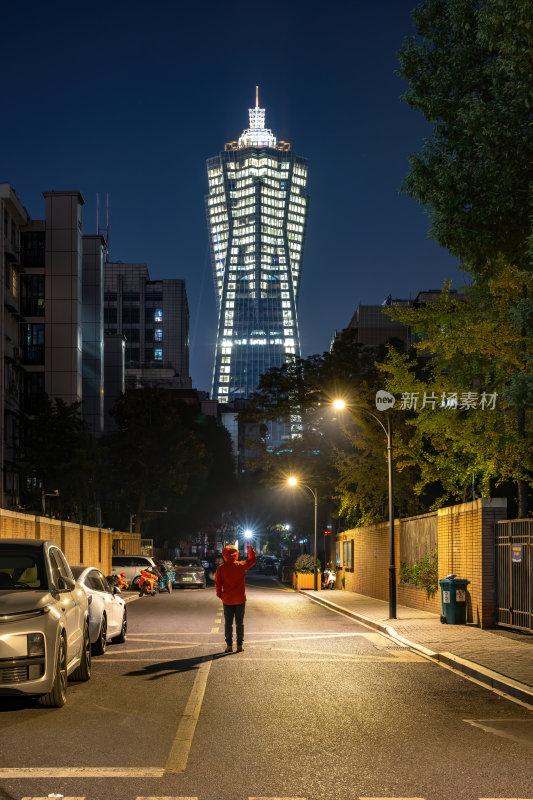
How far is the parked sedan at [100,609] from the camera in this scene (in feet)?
48.7

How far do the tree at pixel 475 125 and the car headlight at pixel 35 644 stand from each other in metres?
8.37

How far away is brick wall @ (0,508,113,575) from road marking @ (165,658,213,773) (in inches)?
382

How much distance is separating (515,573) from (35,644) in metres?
12.5

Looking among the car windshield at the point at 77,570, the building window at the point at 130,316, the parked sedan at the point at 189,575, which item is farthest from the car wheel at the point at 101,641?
the building window at the point at 130,316

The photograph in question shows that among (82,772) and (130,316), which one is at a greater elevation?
(130,316)

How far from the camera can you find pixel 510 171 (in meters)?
13.8

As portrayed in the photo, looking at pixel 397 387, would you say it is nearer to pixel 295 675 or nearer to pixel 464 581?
pixel 464 581

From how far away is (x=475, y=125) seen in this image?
44.6 ft

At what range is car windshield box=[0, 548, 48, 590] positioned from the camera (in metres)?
10.8

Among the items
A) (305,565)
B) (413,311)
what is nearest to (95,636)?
(413,311)

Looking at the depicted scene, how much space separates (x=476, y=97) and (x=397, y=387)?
51.4 ft

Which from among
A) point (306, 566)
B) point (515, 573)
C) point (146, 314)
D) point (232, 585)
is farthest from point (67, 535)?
point (146, 314)

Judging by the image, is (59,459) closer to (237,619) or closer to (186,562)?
(186,562)

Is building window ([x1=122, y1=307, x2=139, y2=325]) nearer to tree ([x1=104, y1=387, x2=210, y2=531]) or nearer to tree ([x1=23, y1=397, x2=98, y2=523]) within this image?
tree ([x1=104, y1=387, x2=210, y2=531])
